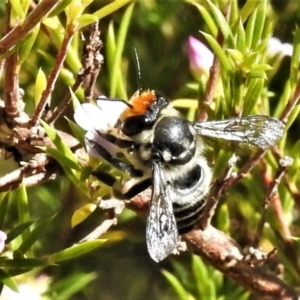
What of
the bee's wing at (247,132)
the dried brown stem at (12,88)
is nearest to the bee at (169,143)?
the bee's wing at (247,132)

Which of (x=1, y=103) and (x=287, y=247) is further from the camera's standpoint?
(x=287, y=247)

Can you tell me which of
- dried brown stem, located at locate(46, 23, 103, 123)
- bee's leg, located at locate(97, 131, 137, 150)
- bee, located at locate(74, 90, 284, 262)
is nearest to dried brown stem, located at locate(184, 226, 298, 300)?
bee, located at locate(74, 90, 284, 262)

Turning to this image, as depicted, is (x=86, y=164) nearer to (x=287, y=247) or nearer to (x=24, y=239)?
(x=24, y=239)

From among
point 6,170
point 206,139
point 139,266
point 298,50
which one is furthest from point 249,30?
point 139,266

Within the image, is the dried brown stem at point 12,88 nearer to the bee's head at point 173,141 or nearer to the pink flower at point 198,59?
the bee's head at point 173,141

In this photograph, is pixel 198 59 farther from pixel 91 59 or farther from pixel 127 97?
pixel 91 59

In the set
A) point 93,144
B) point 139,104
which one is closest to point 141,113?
point 139,104
